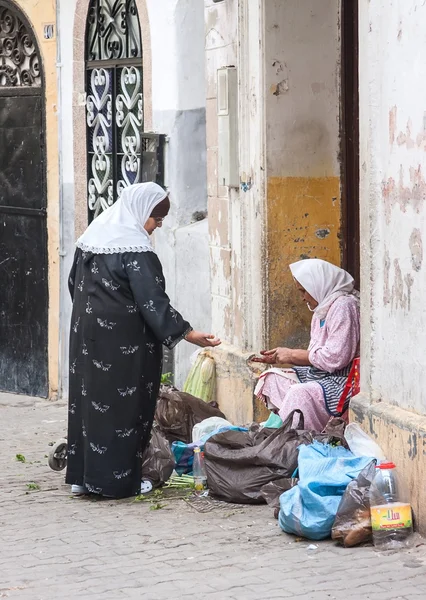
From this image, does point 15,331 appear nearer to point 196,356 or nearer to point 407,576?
point 196,356

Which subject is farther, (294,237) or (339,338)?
(294,237)

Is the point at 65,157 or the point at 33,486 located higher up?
the point at 65,157

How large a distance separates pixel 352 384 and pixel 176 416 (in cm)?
124

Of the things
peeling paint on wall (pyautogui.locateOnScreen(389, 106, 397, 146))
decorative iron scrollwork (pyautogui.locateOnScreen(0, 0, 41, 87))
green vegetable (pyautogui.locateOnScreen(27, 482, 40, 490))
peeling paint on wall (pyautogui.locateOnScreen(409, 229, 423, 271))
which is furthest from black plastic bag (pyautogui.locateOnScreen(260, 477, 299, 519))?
decorative iron scrollwork (pyautogui.locateOnScreen(0, 0, 41, 87))

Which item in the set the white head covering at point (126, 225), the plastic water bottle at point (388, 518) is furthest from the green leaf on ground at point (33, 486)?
the plastic water bottle at point (388, 518)

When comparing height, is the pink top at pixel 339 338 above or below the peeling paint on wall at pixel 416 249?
below

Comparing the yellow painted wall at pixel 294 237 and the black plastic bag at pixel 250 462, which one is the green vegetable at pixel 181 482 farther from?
the yellow painted wall at pixel 294 237

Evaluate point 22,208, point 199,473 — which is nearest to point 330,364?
point 199,473

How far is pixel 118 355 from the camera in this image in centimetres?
654

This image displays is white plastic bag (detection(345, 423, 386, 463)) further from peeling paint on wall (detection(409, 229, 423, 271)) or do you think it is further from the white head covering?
the white head covering

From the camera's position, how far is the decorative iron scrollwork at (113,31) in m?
9.59

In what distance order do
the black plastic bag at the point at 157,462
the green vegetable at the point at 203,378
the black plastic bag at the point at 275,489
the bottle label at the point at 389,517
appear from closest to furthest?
the bottle label at the point at 389,517 → the black plastic bag at the point at 275,489 → the black plastic bag at the point at 157,462 → the green vegetable at the point at 203,378

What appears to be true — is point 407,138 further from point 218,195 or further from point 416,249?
point 218,195

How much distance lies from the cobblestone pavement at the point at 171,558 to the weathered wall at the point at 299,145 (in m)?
1.70
